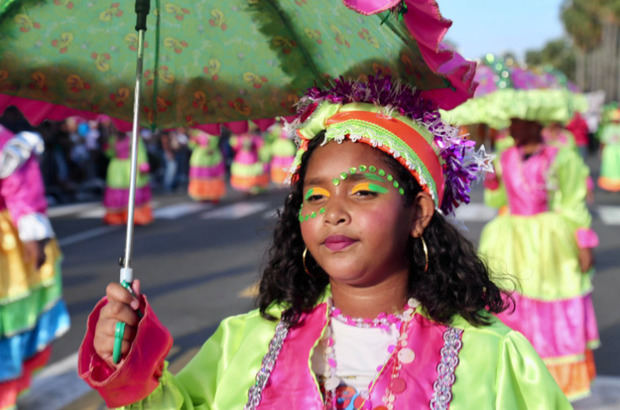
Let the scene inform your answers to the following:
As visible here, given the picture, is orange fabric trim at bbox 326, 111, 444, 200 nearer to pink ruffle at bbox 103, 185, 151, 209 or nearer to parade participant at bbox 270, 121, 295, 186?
pink ruffle at bbox 103, 185, 151, 209

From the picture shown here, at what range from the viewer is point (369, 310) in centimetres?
211

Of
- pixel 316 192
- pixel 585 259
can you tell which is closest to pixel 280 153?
pixel 585 259

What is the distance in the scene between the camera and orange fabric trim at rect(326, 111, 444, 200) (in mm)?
2051

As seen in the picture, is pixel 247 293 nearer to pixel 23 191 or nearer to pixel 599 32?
pixel 23 191

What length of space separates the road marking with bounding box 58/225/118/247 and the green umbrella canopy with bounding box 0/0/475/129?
30.7 feet

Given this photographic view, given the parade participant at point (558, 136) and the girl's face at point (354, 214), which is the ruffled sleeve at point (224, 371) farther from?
the parade participant at point (558, 136)

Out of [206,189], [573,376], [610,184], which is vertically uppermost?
[573,376]

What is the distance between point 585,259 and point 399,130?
3264 millimetres

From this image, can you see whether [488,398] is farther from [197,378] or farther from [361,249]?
[197,378]

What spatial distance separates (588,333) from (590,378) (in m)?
0.30

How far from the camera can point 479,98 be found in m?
5.26

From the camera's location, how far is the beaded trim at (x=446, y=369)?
6.20ft

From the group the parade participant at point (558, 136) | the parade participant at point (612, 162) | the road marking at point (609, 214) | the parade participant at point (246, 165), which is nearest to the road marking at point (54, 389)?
the parade participant at point (558, 136)

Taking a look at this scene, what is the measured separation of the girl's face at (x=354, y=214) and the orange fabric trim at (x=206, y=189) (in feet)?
46.7
